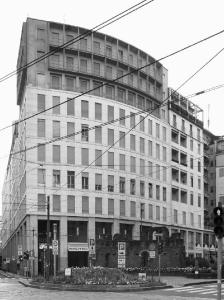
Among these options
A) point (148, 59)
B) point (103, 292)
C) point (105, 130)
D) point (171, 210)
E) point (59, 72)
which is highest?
point (148, 59)

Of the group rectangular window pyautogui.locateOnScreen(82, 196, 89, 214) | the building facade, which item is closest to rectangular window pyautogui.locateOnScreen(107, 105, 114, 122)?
the building facade

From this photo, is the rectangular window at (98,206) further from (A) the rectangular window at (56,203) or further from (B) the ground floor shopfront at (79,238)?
(A) the rectangular window at (56,203)

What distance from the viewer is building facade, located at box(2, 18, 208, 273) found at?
230 feet

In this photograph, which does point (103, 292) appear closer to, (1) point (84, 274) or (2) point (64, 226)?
(1) point (84, 274)

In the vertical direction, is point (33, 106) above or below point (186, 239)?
above

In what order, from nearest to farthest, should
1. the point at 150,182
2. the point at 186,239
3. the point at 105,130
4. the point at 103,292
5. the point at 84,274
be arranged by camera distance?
the point at 103,292 → the point at 84,274 → the point at 105,130 → the point at 150,182 → the point at 186,239

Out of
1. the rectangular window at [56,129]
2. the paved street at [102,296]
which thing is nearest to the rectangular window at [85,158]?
the rectangular window at [56,129]

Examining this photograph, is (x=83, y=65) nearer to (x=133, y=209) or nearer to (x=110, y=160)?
(x=110, y=160)

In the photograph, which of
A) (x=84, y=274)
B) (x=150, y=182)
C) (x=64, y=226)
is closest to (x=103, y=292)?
(x=84, y=274)

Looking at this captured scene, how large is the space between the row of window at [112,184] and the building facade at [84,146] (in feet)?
0.45

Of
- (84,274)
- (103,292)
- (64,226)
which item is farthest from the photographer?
(64,226)

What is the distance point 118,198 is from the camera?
251ft

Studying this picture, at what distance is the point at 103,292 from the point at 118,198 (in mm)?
45573

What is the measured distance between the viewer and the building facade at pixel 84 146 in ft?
230
